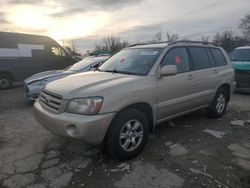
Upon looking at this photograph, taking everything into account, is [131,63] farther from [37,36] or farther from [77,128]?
[37,36]

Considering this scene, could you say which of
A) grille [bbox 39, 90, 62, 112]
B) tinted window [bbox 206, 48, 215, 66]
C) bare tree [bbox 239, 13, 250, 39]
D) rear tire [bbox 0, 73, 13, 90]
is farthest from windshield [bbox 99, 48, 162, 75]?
bare tree [bbox 239, 13, 250, 39]

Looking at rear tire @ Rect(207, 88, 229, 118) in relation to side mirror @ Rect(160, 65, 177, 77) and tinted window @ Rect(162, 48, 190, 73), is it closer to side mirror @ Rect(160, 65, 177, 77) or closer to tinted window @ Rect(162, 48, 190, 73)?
tinted window @ Rect(162, 48, 190, 73)

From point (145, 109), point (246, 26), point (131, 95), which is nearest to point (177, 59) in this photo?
point (145, 109)

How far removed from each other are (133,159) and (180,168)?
2.33ft

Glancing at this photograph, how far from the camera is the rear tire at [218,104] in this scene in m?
5.33

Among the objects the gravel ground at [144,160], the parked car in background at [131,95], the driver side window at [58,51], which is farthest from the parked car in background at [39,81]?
the driver side window at [58,51]

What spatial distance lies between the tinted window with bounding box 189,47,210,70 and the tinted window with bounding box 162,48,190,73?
24 centimetres

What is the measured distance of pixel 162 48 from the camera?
4.19 m

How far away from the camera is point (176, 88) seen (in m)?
4.14

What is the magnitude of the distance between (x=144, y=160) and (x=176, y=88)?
1408mm

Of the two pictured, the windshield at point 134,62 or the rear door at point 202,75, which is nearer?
the windshield at point 134,62

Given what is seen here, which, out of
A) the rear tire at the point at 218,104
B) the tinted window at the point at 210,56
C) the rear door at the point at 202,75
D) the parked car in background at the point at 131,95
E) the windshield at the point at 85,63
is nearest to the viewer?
the parked car in background at the point at 131,95

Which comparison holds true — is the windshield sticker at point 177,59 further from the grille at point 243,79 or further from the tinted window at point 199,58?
the grille at point 243,79

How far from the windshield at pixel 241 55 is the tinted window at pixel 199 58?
4.76 meters
